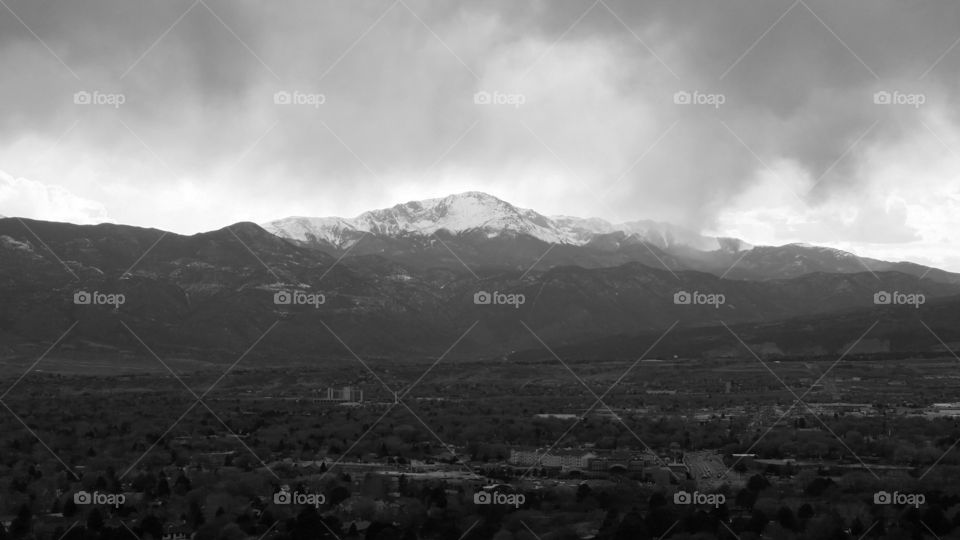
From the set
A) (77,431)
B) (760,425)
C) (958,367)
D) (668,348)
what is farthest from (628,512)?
(668,348)

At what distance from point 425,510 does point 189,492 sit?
33.3 ft
